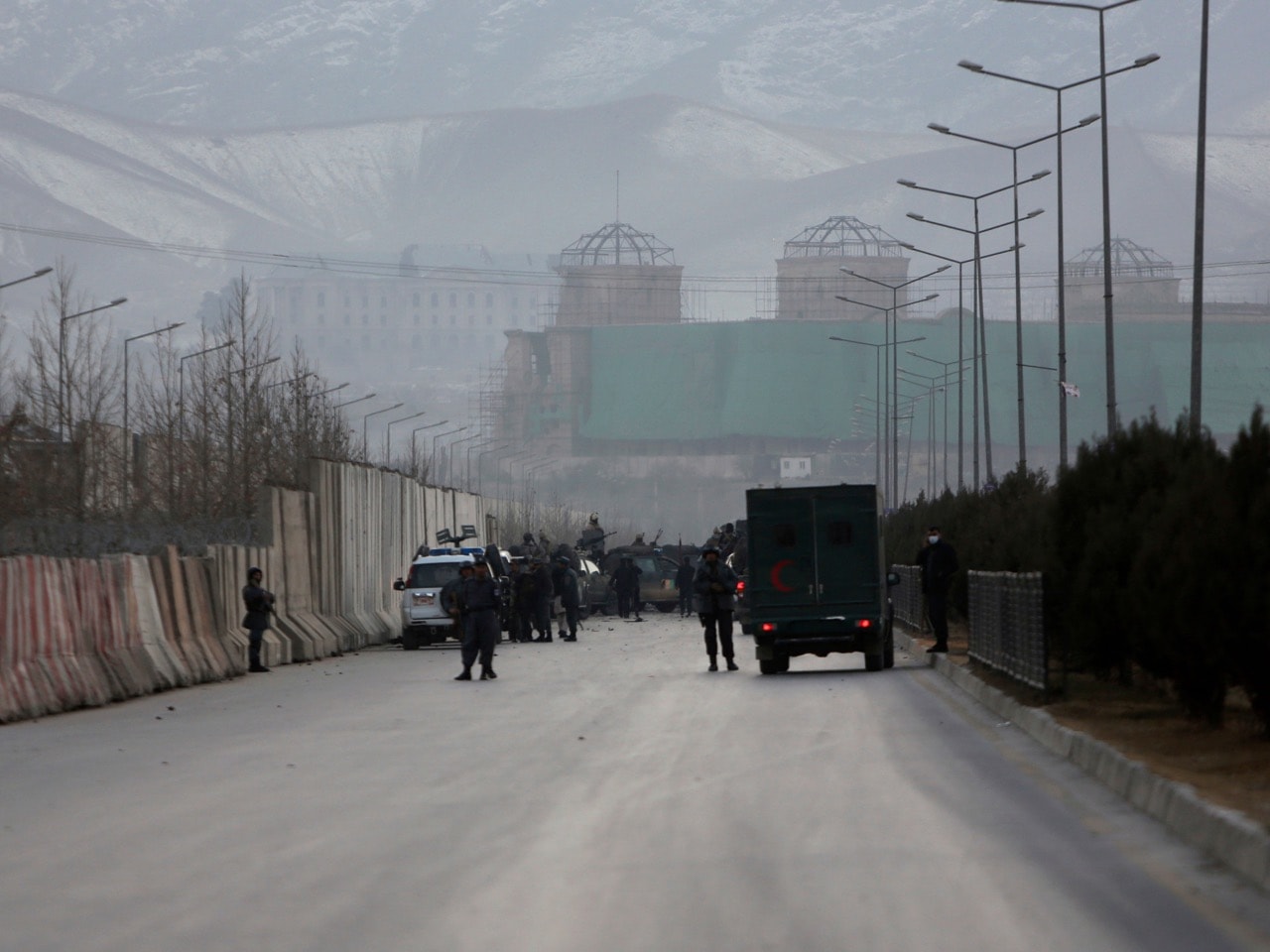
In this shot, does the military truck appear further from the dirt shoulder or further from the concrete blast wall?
the concrete blast wall

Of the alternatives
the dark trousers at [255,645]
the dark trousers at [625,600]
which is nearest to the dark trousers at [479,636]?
the dark trousers at [255,645]

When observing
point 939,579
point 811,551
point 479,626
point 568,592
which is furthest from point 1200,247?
point 568,592

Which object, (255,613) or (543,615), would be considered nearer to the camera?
(255,613)

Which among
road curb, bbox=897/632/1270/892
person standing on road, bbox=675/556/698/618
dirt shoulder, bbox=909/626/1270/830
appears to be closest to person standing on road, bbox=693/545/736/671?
dirt shoulder, bbox=909/626/1270/830

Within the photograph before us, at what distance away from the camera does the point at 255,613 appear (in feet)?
100

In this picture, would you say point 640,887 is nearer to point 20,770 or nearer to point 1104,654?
point 20,770

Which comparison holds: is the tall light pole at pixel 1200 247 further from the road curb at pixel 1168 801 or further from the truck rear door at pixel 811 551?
the road curb at pixel 1168 801

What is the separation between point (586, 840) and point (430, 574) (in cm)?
2972

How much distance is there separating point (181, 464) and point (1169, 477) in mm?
41966

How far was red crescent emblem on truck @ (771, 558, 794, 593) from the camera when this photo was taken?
2880cm

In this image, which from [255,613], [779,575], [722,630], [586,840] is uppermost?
[779,575]

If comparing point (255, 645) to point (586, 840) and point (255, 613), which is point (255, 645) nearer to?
point (255, 613)

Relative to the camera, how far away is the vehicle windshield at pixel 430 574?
132ft

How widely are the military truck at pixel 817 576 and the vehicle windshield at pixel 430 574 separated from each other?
11.9 meters
